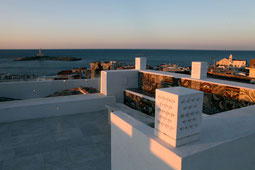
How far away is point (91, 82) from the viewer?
1450cm

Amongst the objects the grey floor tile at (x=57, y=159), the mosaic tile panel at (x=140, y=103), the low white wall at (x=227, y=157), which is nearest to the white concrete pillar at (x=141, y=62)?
the mosaic tile panel at (x=140, y=103)

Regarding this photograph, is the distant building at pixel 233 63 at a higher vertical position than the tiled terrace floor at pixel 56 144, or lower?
higher

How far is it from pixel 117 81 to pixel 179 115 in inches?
343

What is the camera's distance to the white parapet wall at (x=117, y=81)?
36.6ft

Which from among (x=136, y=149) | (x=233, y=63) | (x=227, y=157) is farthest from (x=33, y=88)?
(x=233, y=63)

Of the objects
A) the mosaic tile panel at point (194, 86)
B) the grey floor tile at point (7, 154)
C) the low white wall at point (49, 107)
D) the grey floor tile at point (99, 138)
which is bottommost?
the grey floor tile at point (7, 154)

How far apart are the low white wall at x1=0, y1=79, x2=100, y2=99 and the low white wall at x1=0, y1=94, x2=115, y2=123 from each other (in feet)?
9.59

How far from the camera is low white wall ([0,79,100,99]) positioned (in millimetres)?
12133

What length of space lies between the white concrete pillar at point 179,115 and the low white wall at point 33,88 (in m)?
11.6

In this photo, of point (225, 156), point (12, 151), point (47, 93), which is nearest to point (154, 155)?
point (225, 156)

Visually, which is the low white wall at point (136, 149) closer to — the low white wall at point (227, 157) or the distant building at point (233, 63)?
the low white wall at point (227, 157)

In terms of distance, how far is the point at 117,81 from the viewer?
11367 millimetres

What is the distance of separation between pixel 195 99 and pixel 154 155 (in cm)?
112

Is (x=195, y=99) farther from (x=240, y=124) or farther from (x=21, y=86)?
(x=21, y=86)
